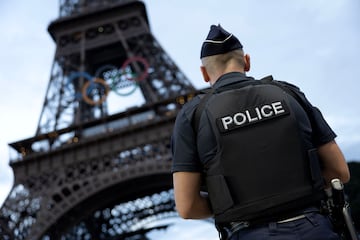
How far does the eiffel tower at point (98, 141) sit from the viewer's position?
19531 mm

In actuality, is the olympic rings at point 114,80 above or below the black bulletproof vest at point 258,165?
above

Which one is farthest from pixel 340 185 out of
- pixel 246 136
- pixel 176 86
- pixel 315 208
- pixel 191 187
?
pixel 176 86

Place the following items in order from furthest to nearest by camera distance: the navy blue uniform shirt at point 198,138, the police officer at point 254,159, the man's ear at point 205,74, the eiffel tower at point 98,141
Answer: the eiffel tower at point 98,141 < the man's ear at point 205,74 < the navy blue uniform shirt at point 198,138 < the police officer at point 254,159

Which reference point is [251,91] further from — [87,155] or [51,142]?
[51,142]

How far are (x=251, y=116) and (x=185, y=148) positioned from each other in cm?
34

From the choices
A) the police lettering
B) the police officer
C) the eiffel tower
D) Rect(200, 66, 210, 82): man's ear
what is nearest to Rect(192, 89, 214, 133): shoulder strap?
the police officer

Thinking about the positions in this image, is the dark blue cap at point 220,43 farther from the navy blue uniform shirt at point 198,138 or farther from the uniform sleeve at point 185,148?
the uniform sleeve at point 185,148

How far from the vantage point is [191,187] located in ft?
7.04

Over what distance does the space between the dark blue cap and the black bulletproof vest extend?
0.32m

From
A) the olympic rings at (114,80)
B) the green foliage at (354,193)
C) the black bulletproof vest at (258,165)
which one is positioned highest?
the olympic rings at (114,80)

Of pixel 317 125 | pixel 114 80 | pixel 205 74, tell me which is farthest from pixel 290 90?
pixel 114 80

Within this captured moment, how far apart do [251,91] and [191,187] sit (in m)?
0.53

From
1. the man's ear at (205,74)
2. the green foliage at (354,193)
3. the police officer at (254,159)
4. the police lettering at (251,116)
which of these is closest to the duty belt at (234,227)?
the police officer at (254,159)

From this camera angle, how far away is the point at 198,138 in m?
2.16
